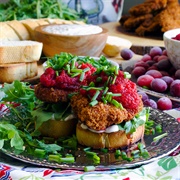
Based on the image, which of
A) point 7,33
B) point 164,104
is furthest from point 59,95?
point 7,33

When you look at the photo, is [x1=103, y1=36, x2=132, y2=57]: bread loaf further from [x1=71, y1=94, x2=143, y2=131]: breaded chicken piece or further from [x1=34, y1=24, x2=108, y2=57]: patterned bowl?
[x1=71, y1=94, x2=143, y2=131]: breaded chicken piece

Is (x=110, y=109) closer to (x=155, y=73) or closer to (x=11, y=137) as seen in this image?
(x=11, y=137)

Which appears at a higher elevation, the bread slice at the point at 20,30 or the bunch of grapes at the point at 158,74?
the bunch of grapes at the point at 158,74

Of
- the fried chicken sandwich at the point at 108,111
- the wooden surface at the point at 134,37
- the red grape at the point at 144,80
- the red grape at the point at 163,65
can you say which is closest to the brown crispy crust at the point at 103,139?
the fried chicken sandwich at the point at 108,111

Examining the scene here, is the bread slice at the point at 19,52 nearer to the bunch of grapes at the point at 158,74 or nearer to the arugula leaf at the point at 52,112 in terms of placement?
the bunch of grapes at the point at 158,74

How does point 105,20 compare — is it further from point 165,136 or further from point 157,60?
point 165,136
